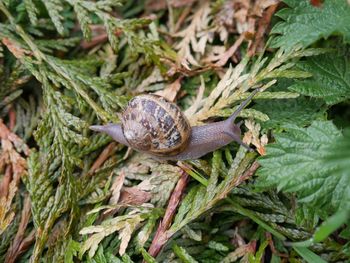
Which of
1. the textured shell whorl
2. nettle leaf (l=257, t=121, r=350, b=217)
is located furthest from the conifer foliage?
the textured shell whorl

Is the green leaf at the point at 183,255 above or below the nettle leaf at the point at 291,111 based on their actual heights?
below

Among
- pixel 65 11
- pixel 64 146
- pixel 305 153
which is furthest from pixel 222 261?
pixel 65 11

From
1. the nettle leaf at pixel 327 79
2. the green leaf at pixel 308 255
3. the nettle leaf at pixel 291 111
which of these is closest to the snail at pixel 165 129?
the nettle leaf at pixel 291 111

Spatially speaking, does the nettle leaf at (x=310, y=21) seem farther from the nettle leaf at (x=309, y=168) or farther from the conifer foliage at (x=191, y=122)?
the nettle leaf at (x=309, y=168)

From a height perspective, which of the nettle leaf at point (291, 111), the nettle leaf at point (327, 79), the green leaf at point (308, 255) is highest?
the nettle leaf at point (327, 79)

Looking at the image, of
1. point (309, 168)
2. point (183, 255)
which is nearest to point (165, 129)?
point (183, 255)

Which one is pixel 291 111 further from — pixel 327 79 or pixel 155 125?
pixel 155 125

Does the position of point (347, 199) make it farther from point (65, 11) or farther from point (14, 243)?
point (65, 11)
